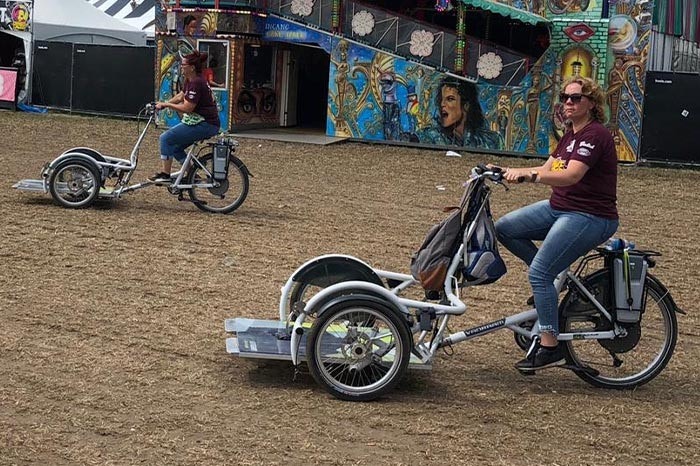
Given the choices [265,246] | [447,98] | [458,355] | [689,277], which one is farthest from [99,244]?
[447,98]

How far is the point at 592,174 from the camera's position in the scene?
586 cm

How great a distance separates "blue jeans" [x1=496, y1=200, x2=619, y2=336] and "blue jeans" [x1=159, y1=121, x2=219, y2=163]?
630 centimetres

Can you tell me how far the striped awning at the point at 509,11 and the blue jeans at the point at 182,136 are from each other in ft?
33.4

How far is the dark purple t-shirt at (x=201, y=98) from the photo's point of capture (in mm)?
11516

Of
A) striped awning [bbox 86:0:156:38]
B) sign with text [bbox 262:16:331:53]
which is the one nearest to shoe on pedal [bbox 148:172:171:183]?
sign with text [bbox 262:16:331:53]

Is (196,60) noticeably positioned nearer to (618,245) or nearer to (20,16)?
(618,245)

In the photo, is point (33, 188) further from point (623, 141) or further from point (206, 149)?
point (623, 141)

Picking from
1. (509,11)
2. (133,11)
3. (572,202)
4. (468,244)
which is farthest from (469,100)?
(468,244)

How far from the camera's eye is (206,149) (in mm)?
12195

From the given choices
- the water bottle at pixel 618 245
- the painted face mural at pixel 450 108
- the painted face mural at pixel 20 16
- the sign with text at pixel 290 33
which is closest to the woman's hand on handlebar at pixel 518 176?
the water bottle at pixel 618 245

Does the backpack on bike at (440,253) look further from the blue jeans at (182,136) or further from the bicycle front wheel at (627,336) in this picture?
the blue jeans at (182,136)

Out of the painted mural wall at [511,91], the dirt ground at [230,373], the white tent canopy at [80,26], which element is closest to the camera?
the dirt ground at [230,373]

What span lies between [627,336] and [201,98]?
665cm

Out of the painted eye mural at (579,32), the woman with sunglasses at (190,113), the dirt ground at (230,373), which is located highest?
the painted eye mural at (579,32)
